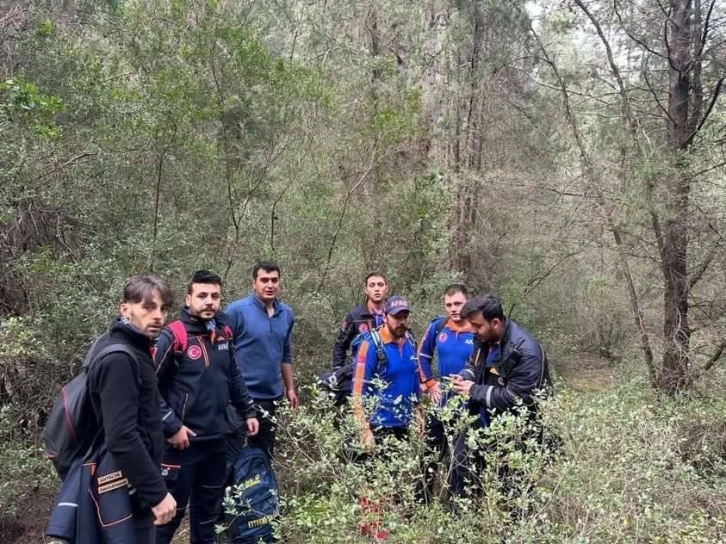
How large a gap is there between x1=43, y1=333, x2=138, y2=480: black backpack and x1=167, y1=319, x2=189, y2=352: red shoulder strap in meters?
0.89

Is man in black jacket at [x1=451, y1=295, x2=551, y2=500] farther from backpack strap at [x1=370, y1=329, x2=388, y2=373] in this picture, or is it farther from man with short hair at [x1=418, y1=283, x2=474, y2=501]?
man with short hair at [x1=418, y1=283, x2=474, y2=501]

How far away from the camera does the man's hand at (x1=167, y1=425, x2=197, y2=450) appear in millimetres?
3145

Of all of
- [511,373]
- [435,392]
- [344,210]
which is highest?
[344,210]

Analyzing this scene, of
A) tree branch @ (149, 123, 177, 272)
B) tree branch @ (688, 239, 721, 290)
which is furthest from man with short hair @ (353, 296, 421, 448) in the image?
tree branch @ (688, 239, 721, 290)

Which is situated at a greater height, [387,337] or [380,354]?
[387,337]

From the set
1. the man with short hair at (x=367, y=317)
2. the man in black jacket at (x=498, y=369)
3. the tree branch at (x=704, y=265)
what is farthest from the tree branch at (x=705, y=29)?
the man in black jacket at (x=498, y=369)

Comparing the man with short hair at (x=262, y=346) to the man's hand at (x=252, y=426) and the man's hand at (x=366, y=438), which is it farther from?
the man's hand at (x=366, y=438)

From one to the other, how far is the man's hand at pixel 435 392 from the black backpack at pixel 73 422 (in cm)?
215

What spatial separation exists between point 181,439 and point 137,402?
2.85ft

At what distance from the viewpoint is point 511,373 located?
3191 millimetres

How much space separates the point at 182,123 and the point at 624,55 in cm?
542

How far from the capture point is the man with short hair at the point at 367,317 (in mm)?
4926

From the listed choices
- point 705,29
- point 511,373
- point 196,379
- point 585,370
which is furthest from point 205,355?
point 585,370

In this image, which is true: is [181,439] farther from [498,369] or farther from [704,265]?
[704,265]
